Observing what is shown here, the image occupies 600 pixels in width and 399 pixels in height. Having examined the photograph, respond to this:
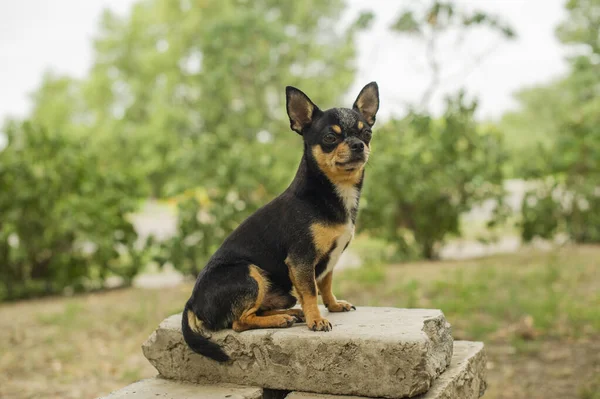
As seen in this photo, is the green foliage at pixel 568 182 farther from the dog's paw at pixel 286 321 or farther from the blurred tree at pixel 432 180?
the dog's paw at pixel 286 321

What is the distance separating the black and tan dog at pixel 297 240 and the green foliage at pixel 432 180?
246 inches

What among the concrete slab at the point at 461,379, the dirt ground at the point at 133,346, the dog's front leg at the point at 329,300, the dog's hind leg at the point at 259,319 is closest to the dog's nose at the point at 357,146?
the dog's hind leg at the point at 259,319

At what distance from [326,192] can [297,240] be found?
0.30 meters

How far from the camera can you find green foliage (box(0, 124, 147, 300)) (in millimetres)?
9188

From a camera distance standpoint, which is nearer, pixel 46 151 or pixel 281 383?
pixel 281 383

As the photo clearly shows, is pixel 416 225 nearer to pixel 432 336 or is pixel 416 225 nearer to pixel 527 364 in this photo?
pixel 527 364

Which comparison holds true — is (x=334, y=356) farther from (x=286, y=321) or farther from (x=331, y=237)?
(x=331, y=237)

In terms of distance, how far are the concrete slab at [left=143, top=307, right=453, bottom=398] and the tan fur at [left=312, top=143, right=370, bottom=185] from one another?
793 mm

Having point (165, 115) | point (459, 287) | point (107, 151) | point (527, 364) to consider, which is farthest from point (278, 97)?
point (527, 364)

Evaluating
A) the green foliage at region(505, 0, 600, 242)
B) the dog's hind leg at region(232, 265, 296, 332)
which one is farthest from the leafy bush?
the dog's hind leg at region(232, 265, 296, 332)

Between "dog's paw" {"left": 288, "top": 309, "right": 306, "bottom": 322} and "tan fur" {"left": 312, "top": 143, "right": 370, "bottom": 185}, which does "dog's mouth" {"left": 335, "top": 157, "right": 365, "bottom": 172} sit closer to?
"tan fur" {"left": 312, "top": 143, "right": 370, "bottom": 185}

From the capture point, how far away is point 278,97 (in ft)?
70.4

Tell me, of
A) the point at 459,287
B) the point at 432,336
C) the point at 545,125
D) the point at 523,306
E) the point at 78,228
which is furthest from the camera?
the point at 545,125

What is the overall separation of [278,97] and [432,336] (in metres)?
18.6
